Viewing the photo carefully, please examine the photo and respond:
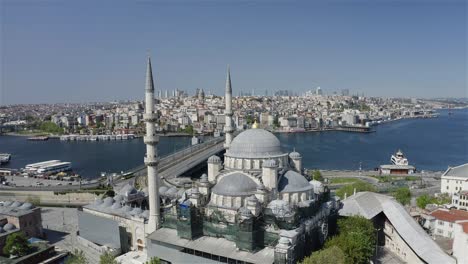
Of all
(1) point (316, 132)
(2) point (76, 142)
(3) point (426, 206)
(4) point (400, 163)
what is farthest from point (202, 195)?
(1) point (316, 132)

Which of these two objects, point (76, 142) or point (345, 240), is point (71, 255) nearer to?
point (345, 240)

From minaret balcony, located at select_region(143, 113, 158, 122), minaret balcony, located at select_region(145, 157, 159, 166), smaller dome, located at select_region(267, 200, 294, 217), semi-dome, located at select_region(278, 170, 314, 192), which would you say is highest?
minaret balcony, located at select_region(143, 113, 158, 122)

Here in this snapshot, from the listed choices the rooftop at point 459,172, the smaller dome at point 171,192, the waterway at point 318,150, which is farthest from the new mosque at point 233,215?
the waterway at point 318,150

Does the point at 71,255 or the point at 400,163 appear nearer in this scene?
the point at 71,255

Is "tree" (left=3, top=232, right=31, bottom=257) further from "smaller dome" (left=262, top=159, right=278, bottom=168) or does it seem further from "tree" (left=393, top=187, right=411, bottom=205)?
Result: "tree" (left=393, top=187, right=411, bottom=205)

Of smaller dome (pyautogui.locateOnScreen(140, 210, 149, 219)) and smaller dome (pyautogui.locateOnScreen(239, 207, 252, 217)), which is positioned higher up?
smaller dome (pyautogui.locateOnScreen(239, 207, 252, 217))

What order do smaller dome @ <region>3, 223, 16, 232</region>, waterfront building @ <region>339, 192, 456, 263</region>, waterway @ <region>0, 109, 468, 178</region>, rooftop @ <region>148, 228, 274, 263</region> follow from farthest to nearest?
waterway @ <region>0, 109, 468, 178</region> < smaller dome @ <region>3, 223, 16, 232</region> < waterfront building @ <region>339, 192, 456, 263</region> < rooftop @ <region>148, 228, 274, 263</region>

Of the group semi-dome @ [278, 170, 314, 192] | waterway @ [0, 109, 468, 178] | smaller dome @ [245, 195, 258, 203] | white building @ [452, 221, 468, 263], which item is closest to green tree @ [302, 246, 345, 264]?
smaller dome @ [245, 195, 258, 203]
